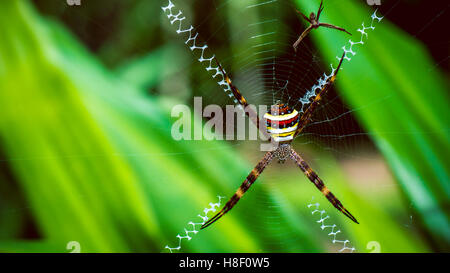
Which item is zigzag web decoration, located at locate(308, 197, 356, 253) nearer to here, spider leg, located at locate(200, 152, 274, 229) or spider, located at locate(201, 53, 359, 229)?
spider, located at locate(201, 53, 359, 229)

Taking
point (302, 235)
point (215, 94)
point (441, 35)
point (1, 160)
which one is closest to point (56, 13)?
point (1, 160)

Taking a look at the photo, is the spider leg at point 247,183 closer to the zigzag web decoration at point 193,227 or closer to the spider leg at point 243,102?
the zigzag web decoration at point 193,227

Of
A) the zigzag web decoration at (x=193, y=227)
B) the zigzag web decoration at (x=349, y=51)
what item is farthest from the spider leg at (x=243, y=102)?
the zigzag web decoration at (x=193, y=227)

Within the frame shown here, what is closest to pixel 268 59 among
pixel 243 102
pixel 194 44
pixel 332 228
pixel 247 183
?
pixel 243 102

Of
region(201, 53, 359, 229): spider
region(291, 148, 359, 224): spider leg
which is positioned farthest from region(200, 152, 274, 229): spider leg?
region(291, 148, 359, 224): spider leg

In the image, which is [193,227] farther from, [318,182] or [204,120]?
[318,182]

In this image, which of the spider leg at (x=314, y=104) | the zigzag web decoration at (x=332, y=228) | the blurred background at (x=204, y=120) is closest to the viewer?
the spider leg at (x=314, y=104)
